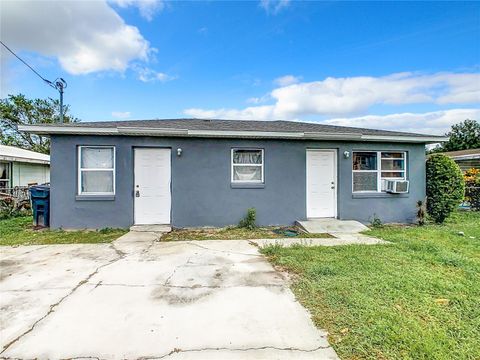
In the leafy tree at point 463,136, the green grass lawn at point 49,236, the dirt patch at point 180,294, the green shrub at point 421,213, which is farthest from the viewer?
the leafy tree at point 463,136

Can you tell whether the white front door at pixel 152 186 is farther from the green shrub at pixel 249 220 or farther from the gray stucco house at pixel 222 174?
the green shrub at pixel 249 220

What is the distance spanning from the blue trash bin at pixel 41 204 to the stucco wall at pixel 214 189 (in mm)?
340

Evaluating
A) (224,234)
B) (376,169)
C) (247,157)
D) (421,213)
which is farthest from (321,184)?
(224,234)

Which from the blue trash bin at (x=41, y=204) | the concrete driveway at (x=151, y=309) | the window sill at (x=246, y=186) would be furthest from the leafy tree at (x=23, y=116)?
the concrete driveway at (x=151, y=309)

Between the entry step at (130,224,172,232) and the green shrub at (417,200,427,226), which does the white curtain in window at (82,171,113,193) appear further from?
the green shrub at (417,200,427,226)

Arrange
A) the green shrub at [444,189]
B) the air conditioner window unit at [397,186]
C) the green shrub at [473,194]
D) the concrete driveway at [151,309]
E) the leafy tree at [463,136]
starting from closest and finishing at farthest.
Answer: the concrete driveway at [151,309]
the green shrub at [444,189]
the air conditioner window unit at [397,186]
the green shrub at [473,194]
the leafy tree at [463,136]

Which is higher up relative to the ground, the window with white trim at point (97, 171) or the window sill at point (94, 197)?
the window with white trim at point (97, 171)

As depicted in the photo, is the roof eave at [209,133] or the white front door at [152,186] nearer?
the roof eave at [209,133]

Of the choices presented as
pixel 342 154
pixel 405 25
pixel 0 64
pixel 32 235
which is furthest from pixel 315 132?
pixel 0 64

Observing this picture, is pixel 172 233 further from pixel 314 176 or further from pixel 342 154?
pixel 342 154

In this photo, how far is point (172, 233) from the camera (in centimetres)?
659

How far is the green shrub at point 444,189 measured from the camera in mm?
7637

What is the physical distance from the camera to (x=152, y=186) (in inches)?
279

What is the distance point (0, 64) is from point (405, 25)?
50.7 ft
